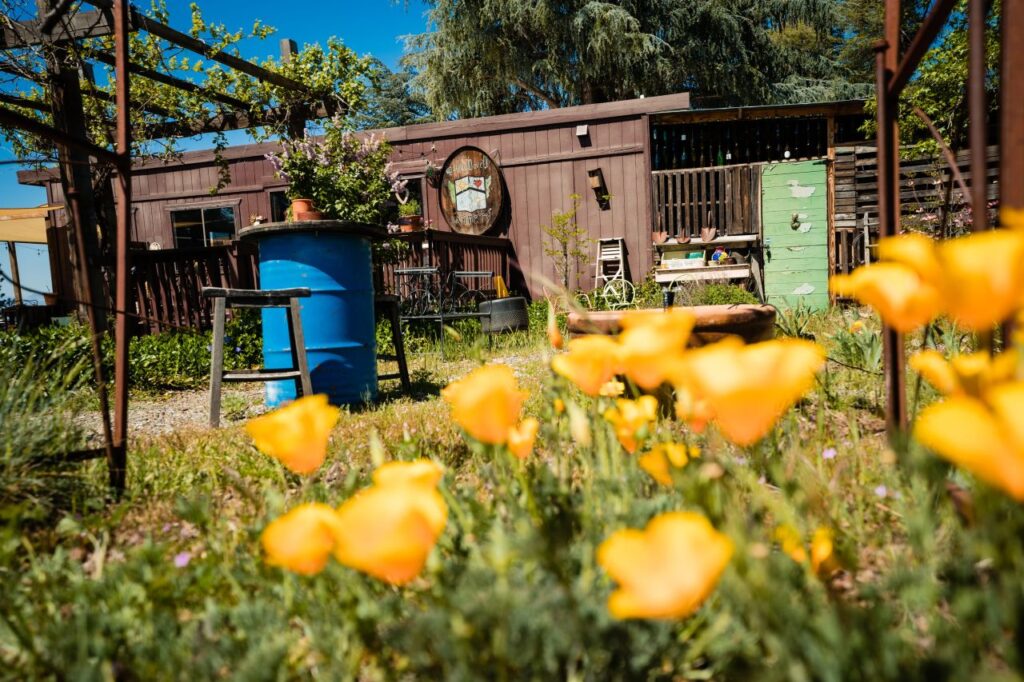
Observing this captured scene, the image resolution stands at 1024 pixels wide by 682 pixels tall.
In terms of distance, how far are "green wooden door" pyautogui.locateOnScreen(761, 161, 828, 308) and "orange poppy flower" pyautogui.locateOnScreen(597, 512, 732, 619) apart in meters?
8.71

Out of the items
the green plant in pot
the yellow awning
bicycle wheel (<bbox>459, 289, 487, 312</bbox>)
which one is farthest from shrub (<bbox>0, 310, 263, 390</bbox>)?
the yellow awning

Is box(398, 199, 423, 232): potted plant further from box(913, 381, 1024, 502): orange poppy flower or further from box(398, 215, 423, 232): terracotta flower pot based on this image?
box(913, 381, 1024, 502): orange poppy flower

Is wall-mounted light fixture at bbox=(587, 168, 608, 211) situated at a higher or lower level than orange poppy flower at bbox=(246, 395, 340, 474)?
higher

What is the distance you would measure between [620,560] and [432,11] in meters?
16.2

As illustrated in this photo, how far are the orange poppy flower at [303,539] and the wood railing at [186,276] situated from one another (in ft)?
24.0

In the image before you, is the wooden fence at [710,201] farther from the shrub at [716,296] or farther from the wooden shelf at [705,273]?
the shrub at [716,296]

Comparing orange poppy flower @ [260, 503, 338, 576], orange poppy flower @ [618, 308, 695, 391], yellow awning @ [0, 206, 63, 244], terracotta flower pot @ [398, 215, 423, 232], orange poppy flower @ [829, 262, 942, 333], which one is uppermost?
yellow awning @ [0, 206, 63, 244]

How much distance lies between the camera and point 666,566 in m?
0.52

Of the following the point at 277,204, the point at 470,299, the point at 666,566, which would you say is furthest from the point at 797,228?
the point at 666,566

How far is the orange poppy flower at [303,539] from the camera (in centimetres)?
69

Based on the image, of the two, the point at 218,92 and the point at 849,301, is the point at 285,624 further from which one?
the point at 849,301

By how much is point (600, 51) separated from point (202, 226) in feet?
30.3

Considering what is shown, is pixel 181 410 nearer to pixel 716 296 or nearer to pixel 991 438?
pixel 991 438

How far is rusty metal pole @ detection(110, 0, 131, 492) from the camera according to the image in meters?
1.67
